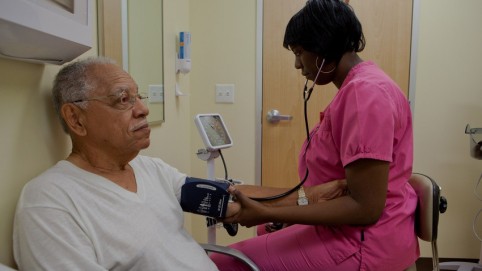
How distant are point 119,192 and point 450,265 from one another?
7.79ft

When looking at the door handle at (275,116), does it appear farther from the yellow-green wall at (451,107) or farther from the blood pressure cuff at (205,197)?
the blood pressure cuff at (205,197)

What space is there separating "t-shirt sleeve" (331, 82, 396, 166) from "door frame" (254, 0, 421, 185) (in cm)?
159

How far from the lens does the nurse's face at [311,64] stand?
1.29 metres

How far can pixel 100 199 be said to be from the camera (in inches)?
39.1

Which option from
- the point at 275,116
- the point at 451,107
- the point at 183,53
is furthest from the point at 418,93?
the point at 183,53

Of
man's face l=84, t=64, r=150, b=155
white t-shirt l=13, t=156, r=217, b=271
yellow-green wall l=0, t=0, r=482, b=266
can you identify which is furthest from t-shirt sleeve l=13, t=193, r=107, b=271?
yellow-green wall l=0, t=0, r=482, b=266

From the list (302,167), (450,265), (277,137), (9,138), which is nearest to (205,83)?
(277,137)

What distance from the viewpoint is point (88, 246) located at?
901 millimetres

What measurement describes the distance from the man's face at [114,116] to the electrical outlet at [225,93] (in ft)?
5.27

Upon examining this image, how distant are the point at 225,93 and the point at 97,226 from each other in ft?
6.11

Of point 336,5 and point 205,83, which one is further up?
point 336,5

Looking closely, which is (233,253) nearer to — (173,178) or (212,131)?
(173,178)

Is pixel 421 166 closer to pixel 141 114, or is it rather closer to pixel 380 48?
pixel 380 48

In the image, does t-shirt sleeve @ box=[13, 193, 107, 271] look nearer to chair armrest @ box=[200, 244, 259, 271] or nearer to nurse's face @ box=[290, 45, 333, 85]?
chair armrest @ box=[200, 244, 259, 271]
